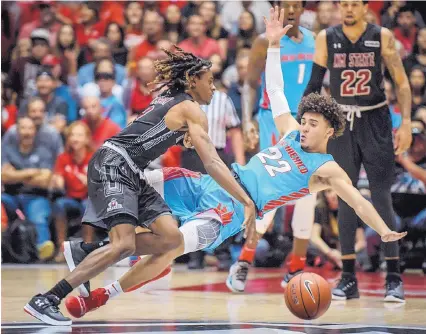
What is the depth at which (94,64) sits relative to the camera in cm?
1116

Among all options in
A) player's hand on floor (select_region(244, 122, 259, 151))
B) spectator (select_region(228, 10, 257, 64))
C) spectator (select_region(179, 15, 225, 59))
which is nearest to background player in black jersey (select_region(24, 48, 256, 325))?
player's hand on floor (select_region(244, 122, 259, 151))

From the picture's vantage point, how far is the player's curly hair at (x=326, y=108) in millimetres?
5945

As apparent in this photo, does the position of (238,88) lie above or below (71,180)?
above

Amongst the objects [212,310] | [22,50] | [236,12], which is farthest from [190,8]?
[212,310]

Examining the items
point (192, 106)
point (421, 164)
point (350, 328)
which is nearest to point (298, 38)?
point (421, 164)

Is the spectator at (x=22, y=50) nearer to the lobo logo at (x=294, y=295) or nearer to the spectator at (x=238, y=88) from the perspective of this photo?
the spectator at (x=238, y=88)

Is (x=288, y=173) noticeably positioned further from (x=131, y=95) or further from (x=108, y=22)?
(x=108, y=22)

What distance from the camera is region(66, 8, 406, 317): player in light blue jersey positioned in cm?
550

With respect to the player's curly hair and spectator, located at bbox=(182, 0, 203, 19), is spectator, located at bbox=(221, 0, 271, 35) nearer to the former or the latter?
spectator, located at bbox=(182, 0, 203, 19)

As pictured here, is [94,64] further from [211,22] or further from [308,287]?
[308,287]

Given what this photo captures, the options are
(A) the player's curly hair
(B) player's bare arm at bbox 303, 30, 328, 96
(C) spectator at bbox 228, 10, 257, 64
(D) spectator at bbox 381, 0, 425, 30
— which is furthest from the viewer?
(C) spectator at bbox 228, 10, 257, 64

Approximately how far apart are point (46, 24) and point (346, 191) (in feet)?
Result: 23.5

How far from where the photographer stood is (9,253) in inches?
380

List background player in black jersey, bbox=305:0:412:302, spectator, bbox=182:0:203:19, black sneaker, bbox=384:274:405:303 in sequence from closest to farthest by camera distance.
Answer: black sneaker, bbox=384:274:405:303 < background player in black jersey, bbox=305:0:412:302 < spectator, bbox=182:0:203:19
